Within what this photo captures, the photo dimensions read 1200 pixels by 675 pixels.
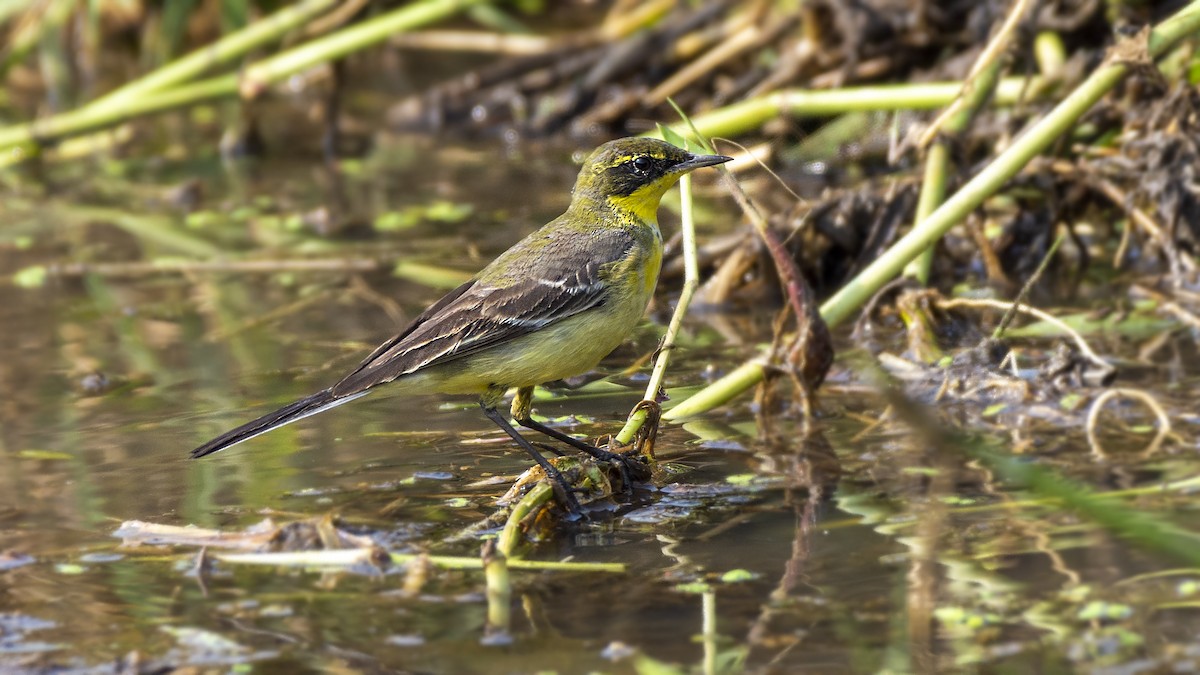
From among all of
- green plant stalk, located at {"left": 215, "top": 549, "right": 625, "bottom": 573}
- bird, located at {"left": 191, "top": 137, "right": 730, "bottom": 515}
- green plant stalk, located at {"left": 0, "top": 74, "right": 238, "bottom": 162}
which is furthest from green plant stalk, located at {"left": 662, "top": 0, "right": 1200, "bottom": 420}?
green plant stalk, located at {"left": 0, "top": 74, "right": 238, "bottom": 162}

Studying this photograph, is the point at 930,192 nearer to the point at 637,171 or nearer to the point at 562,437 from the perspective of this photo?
the point at 637,171

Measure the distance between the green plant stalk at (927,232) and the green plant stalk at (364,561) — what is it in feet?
4.83

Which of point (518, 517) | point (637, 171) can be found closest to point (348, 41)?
point (637, 171)

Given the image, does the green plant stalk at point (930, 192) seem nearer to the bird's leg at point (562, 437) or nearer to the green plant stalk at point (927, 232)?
the green plant stalk at point (927, 232)

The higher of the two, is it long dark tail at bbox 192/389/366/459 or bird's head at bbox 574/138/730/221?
bird's head at bbox 574/138/730/221

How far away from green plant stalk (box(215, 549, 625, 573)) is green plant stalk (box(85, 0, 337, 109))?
7630mm

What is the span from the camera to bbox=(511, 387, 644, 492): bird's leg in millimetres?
5527

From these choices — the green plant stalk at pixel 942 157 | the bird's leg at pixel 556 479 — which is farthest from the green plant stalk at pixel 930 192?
the bird's leg at pixel 556 479

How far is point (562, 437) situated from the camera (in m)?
5.79

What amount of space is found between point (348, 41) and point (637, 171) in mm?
5729

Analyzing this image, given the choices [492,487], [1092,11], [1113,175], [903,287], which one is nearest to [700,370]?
[903,287]

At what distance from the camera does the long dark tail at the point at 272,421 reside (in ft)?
17.7

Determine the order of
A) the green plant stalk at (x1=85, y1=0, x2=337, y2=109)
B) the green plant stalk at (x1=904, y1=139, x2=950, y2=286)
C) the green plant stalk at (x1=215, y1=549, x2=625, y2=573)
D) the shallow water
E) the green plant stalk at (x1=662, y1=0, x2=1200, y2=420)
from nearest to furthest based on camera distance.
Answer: the shallow water → the green plant stalk at (x1=215, y1=549, x2=625, y2=573) → the green plant stalk at (x1=662, y1=0, x2=1200, y2=420) → the green plant stalk at (x1=904, y1=139, x2=950, y2=286) → the green plant stalk at (x1=85, y1=0, x2=337, y2=109)

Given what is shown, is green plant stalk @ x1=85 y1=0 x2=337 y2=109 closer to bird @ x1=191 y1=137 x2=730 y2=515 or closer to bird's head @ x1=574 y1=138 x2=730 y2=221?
bird's head @ x1=574 y1=138 x2=730 y2=221
